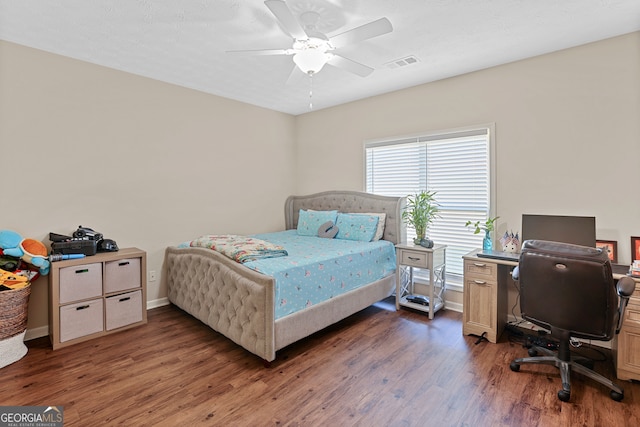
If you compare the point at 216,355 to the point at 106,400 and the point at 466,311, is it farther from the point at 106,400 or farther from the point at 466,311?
the point at 466,311

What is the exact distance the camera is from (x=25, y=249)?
2686mm

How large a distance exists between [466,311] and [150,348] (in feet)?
9.45

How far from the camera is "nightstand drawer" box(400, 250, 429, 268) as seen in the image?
3.37 metres

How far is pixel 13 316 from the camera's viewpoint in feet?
8.07

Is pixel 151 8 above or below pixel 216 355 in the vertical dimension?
above

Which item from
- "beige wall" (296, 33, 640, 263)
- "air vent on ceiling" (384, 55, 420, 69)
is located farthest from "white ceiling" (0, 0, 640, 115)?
"beige wall" (296, 33, 640, 263)

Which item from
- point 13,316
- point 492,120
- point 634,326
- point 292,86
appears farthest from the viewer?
point 292,86

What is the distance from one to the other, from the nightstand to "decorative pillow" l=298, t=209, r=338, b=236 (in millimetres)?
1098

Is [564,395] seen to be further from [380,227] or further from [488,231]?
[380,227]

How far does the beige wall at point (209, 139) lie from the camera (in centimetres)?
265

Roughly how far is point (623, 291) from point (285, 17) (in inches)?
104

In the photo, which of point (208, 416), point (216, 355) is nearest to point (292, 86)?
point (216, 355)

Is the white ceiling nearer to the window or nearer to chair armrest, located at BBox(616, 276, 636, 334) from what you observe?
the window

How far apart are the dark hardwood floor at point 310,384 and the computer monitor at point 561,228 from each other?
0.97 m
